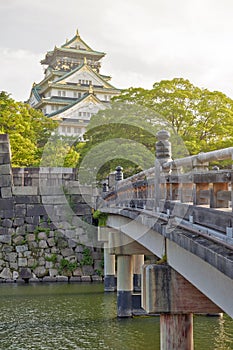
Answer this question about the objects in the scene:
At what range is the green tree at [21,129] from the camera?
3309 cm

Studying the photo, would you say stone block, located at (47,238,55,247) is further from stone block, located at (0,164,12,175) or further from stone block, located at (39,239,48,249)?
stone block, located at (0,164,12,175)

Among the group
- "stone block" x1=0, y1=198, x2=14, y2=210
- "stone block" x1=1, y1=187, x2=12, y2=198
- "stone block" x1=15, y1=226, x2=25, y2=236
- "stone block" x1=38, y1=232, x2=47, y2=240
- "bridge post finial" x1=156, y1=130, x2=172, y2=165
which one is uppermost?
"bridge post finial" x1=156, y1=130, x2=172, y2=165

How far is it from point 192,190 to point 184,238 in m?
0.80

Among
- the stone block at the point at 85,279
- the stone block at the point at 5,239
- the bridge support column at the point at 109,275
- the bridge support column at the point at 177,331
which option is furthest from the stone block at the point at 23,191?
the bridge support column at the point at 177,331

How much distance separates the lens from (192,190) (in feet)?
22.1

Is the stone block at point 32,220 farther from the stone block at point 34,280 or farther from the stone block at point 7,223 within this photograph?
the stone block at point 34,280

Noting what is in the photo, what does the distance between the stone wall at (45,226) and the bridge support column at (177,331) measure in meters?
17.9

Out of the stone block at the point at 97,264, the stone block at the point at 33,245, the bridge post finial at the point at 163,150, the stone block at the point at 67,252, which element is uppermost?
the bridge post finial at the point at 163,150

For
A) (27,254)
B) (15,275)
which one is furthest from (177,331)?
(27,254)

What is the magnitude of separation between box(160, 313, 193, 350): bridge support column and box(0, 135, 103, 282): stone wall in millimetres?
17889

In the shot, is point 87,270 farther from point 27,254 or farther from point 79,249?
point 27,254

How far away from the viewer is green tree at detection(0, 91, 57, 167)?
3309 centimetres

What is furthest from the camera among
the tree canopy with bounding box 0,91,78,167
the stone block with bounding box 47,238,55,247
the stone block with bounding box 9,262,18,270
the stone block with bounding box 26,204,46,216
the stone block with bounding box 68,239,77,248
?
the tree canopy with bounding box 0,91,78,167

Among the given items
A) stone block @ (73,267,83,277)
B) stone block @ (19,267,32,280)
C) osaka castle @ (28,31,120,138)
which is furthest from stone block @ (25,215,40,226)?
osaka castle @ (28,31,120,138)
